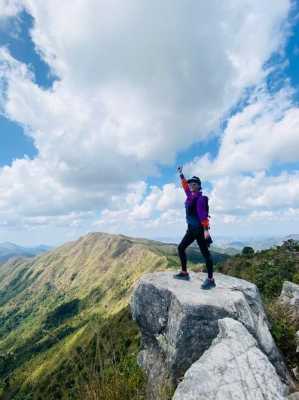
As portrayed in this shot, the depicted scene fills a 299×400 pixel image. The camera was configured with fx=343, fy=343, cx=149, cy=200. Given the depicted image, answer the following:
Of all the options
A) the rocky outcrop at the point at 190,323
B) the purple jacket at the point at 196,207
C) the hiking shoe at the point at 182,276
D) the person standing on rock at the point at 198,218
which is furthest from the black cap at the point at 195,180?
the hiking shoe at the point at 182,276

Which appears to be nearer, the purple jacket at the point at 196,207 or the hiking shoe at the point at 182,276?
the purple jacket at the point at 196,207

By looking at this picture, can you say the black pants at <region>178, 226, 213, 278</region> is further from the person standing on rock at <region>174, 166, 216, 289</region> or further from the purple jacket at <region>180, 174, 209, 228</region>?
the purple jacket at <region>180, 174, 209, 228</region>

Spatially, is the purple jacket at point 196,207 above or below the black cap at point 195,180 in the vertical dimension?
below

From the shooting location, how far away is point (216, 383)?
663 centimetres

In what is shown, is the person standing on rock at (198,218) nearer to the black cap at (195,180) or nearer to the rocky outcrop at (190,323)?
the black cap at (195,180)

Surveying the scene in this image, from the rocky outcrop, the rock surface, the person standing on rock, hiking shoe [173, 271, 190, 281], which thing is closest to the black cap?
the person standing on rock

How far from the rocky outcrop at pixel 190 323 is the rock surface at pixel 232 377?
0.23 feet

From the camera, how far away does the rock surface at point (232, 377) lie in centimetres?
640

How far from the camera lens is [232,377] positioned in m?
6.80

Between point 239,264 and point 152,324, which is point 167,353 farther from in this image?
point 239,264

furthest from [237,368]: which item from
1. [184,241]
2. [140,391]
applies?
[184,241]

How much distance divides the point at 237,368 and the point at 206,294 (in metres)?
4.02

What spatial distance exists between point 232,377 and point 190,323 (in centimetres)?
300

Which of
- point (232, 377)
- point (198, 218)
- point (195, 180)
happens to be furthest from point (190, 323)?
point (195, 180)
